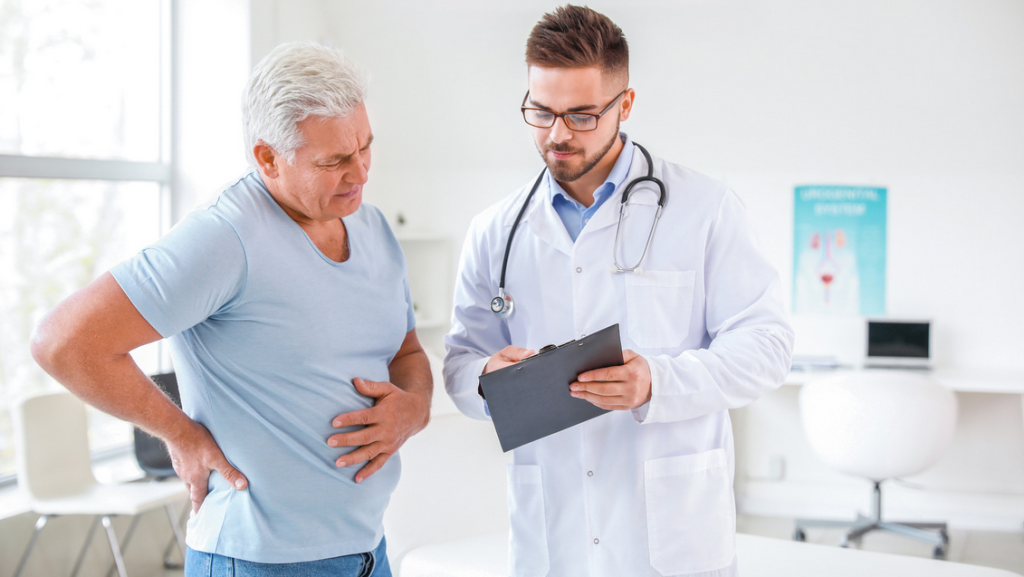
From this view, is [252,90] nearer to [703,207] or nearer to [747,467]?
[703,207]

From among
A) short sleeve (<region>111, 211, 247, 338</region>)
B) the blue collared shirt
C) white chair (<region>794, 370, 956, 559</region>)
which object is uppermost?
the blue collared shirt

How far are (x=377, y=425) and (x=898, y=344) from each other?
3.32 m

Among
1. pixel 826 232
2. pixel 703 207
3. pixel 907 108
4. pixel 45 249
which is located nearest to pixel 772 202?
pixel 826 232

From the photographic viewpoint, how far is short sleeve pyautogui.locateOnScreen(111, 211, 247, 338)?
102 cm

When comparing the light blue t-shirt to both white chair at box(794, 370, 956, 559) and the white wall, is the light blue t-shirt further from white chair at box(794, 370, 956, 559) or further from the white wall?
the white wall

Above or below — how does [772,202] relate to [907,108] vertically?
below

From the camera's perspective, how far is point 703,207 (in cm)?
143

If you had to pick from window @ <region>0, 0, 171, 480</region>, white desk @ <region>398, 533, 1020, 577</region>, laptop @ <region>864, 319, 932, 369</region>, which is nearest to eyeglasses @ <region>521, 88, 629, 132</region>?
white desk @ <region>398, 533, 1020, 577</region>

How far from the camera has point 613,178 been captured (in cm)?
148

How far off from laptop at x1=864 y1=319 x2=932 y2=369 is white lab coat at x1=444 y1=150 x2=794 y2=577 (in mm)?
2757

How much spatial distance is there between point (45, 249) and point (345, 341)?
243 centimetres

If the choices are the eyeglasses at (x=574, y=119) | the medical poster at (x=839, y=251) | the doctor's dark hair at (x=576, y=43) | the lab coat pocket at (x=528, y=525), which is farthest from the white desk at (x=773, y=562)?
the medical poster at (x=839, y=251)

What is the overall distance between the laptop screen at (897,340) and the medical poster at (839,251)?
0.66 feet

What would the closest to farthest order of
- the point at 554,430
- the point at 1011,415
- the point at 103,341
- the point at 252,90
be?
the point at 103,341 < the point at 252,90 < the point at 554,430 < the point at 1011,415
